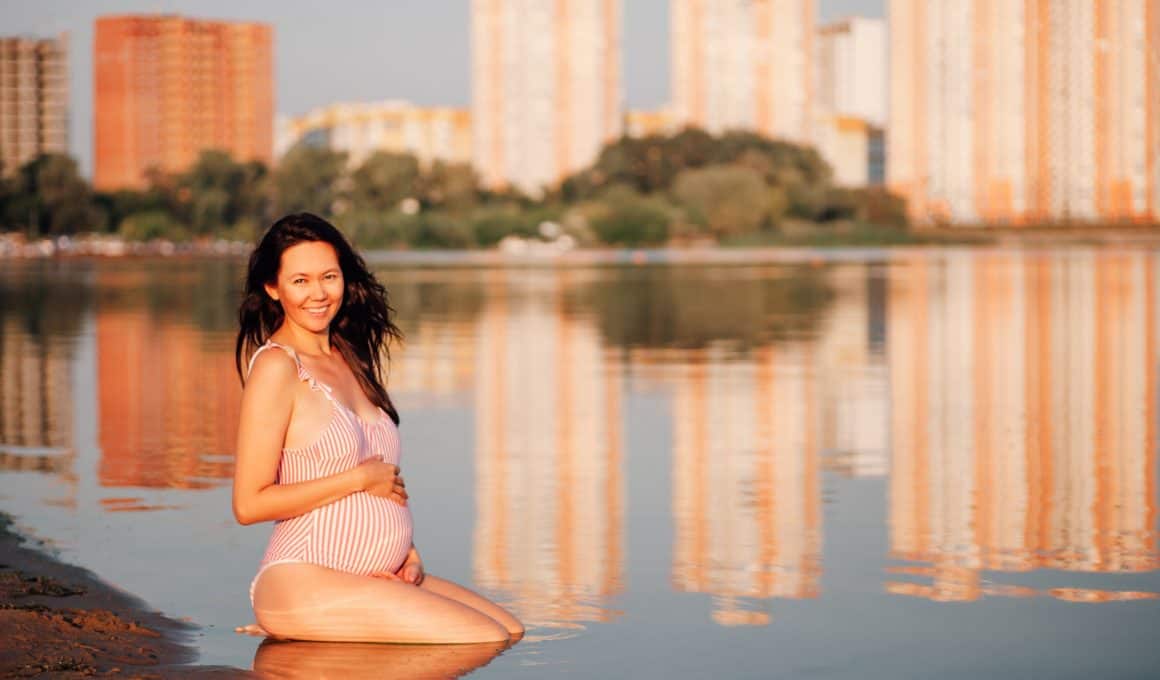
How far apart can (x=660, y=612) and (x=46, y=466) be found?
18.3 ft

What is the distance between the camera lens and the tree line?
4373 inches

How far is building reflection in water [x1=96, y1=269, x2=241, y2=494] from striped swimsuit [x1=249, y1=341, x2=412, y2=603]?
13.4 feet

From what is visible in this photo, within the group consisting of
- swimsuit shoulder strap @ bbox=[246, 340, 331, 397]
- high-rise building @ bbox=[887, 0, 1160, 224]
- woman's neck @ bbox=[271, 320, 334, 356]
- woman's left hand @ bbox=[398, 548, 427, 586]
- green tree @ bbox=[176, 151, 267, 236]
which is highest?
high-rise building @ bbox=[887, 0, 1160, 224]

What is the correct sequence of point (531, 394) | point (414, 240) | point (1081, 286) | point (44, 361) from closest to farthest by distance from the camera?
point (531, 394)
point (44, 361)
point (1081, 286)
point (414, 240)

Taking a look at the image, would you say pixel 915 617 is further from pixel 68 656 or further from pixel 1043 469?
pixel 1043 469

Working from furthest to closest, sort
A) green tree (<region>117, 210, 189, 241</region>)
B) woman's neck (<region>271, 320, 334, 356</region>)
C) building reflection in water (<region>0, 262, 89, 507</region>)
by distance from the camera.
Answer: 1. green tree (<region>117, 210, 189, 241</region>)
2. building reflection in water (<region>0, 262, 89, 507</region>)
3. woman's neck (<region>271, 320, 334, 356</region>)

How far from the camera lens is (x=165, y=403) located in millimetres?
14984

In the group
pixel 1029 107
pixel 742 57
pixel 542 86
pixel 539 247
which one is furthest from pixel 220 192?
pixel 1029 107

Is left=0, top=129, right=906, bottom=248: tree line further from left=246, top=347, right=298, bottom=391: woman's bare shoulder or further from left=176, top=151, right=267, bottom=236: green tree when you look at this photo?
left=246, top=347, right=298, bottom=391: woman's bare shoulder

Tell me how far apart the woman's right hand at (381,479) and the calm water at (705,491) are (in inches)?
20.3

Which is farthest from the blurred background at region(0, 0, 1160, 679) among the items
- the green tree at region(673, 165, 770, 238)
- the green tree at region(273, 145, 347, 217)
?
the green tree at region(273, 145, 347, 217)

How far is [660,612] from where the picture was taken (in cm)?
659

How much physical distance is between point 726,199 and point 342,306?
104307 millimetres

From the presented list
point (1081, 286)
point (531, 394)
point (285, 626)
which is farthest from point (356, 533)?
point (1081, 286)
